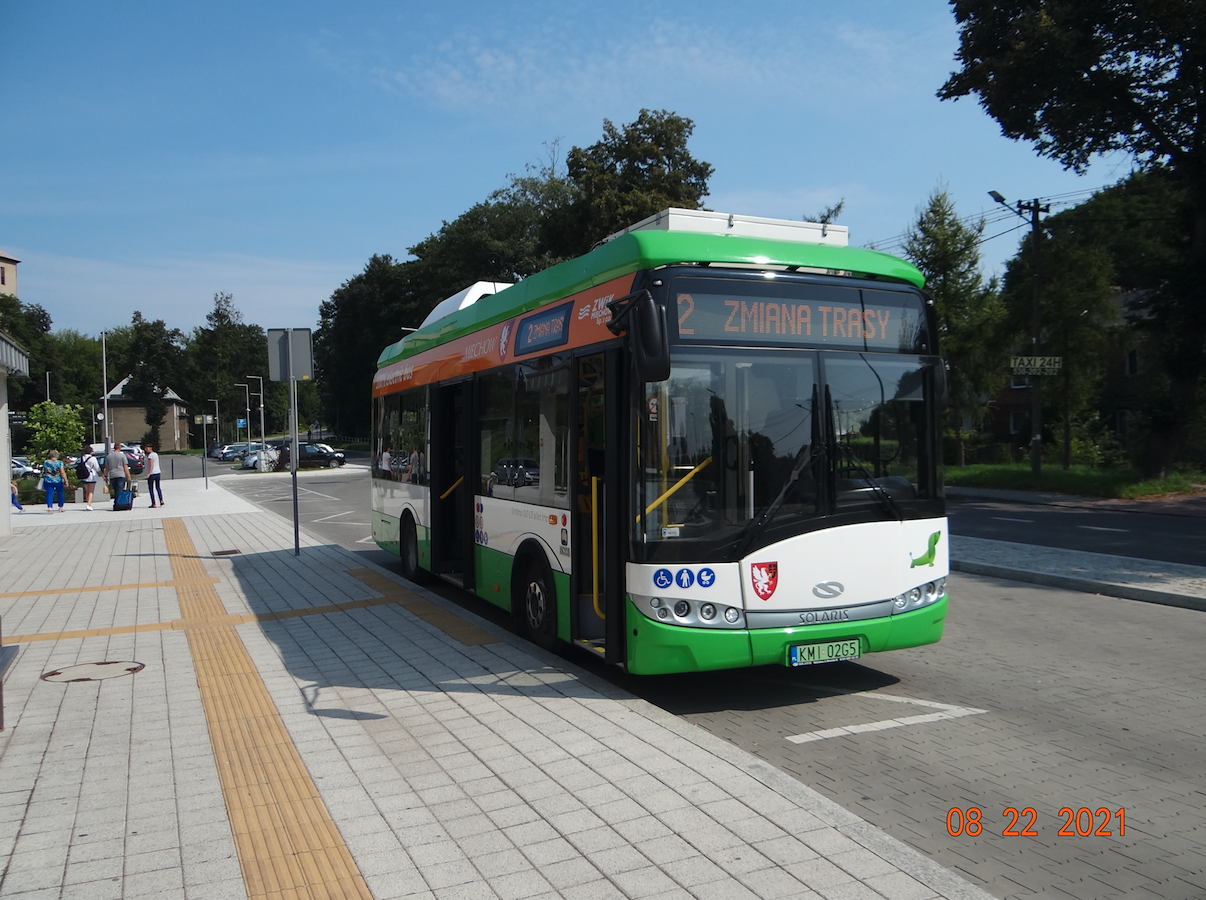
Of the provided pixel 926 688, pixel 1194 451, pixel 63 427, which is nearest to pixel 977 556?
pixel 926 688

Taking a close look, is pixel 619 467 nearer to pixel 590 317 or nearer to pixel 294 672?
pixel 590 317

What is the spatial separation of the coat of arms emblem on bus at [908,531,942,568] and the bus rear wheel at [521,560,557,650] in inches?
108

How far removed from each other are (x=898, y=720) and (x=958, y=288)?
27108 millimetres

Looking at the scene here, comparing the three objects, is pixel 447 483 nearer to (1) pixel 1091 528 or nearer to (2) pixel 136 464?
(1) pixel 1091 528

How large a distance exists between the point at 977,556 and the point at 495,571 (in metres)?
7.99

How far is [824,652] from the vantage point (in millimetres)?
6121

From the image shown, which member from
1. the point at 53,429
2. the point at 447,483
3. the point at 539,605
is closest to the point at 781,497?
the point at 539,605

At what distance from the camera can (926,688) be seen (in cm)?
682

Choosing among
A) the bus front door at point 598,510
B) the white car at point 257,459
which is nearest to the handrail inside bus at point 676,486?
the bus front door at point 598,510

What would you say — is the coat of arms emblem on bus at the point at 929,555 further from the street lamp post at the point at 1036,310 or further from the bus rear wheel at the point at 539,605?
the street lamp post at the point at 1036,310

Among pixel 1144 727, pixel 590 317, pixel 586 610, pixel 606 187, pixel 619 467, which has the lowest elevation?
pixel 1144 727

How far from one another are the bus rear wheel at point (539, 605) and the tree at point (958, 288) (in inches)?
985

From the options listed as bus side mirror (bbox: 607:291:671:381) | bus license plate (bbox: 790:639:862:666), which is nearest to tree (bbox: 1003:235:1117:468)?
bus license plate (bbox: 790:639:862:666)

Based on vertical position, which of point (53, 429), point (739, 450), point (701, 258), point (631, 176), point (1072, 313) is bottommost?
point (739, 450)
